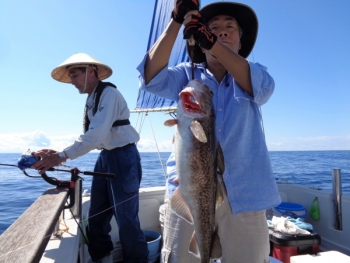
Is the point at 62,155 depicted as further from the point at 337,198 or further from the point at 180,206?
the point at 337,198

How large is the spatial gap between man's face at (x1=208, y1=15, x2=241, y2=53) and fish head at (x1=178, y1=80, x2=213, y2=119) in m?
0.59

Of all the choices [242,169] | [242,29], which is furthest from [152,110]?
[242,169]

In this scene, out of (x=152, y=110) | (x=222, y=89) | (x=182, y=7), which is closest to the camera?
(x=182, y=7)

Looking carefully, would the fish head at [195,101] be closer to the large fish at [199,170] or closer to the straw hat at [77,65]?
the large fish at [199,170]

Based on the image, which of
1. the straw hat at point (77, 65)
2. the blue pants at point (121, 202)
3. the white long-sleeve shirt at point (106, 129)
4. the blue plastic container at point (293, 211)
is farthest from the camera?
the blue plastic container at point (293, 211)

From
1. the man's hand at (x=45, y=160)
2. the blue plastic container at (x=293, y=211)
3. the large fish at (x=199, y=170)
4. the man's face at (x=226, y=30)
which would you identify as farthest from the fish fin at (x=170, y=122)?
the blue plastic container at (x=293, y=211)

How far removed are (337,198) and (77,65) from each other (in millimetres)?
5119

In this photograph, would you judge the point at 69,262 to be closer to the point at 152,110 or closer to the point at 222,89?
the point at 222,89

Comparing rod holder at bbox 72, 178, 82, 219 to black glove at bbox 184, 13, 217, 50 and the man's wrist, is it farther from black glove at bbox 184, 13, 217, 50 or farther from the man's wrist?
black glove at bbox 184, 13, 217, 50

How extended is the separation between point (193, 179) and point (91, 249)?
292 cm

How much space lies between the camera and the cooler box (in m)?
3.98

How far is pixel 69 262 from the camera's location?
2.63m

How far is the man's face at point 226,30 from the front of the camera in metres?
2.32

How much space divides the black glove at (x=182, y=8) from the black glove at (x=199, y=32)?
10 centimetres
